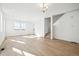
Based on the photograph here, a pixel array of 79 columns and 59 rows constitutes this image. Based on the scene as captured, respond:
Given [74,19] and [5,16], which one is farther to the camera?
[74,19]

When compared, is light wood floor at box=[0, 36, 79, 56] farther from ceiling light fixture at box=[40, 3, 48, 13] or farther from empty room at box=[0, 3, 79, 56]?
ceiling light fixture at box=[40, 3, 48, 13]

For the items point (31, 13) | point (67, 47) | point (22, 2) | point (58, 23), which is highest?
point (22, 2)

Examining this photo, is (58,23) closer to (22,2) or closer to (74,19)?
(74,19)

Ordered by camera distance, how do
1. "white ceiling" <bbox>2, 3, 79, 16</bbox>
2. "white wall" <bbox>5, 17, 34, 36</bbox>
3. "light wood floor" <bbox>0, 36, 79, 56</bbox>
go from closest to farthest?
1. "white ceiling" <bbox>2, 3, 79, 16</bbox>
2. "white wall" <bbox>5, 17, 34, 36</bbox>
3. "light wood floor" <bbox>0, 36, 79, 56</bbox>

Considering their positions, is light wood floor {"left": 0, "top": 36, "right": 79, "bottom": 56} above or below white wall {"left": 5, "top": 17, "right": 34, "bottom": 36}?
below

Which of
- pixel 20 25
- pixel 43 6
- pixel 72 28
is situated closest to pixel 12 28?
pixel 20 25

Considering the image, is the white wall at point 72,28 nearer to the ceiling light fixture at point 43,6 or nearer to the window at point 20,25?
the ceiling light fixture at point 43,6

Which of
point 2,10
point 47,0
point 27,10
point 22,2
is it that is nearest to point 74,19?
point 47,0

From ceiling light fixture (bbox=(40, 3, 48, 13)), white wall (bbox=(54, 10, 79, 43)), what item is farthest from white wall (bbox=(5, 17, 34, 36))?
white wall (bbox=(54, 10, 79, 43))

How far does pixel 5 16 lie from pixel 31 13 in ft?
2.15

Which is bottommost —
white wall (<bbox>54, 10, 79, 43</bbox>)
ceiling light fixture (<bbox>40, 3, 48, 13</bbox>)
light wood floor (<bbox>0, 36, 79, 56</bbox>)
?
light wood floor (<bbox>0, 36, 79, 56</bbox>)

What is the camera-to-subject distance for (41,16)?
2.45m

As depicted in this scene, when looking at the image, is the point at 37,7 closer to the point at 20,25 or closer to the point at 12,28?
the point at 20,25

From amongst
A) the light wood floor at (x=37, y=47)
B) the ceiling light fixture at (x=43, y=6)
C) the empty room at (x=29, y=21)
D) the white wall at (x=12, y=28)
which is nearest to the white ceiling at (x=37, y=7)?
the empty room at (x=29, y=21)
